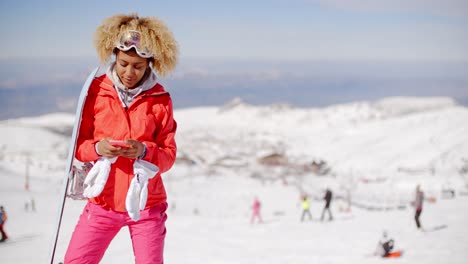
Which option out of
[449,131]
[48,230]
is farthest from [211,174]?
[48,230]

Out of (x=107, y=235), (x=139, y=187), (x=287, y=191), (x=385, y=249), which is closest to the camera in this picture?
(x=139, y=187)

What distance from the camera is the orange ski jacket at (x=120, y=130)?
3.15 meters

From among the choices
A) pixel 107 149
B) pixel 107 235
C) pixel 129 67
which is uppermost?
pixel 129 67

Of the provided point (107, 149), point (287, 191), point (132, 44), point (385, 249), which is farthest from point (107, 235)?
point (287, 191)

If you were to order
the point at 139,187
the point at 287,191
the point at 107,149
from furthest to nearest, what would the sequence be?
the point at 287,191 < the point at 139,187 < the point at 107,149

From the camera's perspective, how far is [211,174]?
115 feet

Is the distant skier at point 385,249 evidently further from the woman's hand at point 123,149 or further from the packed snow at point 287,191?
the woman's hand at point 123,149

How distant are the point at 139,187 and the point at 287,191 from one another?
986 inches

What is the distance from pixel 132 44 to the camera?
10.5 feet

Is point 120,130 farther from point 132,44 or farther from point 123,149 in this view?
point 132,44

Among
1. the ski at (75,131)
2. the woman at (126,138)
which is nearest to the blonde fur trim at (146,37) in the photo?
the woman at (126,138)

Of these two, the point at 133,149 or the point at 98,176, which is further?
the point at 98,176

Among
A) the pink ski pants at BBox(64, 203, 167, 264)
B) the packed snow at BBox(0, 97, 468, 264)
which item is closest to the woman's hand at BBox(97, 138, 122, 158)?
the pink ski pants at BBox(64, 203, 167, 264)

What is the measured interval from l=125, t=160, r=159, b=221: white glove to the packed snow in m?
0.68
